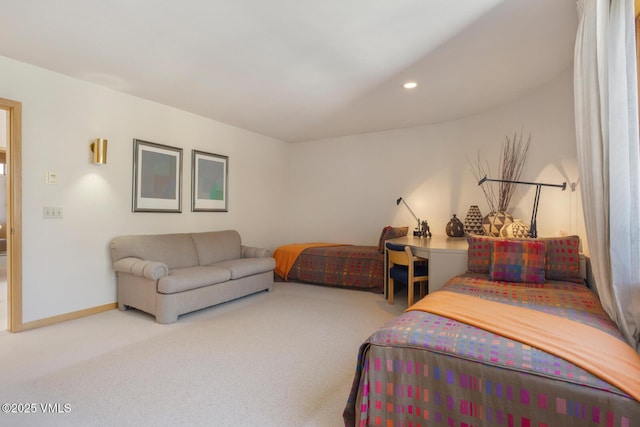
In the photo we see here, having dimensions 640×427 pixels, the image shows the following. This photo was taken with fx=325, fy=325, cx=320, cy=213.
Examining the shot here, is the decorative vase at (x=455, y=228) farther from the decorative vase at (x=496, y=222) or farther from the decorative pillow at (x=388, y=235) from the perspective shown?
the decorative pillow at (x=388, y=235)

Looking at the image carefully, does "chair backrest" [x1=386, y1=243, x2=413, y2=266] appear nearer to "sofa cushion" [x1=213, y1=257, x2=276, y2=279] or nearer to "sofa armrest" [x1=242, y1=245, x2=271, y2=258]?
"sofa cushion" [x1=213, y1=257, x2=276, y2=279]

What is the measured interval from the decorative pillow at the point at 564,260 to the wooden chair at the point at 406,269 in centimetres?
110

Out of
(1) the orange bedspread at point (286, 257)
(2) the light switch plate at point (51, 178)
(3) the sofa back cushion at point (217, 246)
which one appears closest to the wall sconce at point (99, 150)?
(2) the light switch plate at point (51, 178)

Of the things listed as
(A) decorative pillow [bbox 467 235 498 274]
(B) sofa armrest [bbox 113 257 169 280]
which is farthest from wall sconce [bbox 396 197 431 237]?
(B) sofa armrest [bbox 113 257 169 280]

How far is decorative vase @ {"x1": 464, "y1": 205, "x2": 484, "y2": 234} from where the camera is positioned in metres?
4.02

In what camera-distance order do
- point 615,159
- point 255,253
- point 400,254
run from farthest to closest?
point 255,253 → point 400,254 → point 615,159

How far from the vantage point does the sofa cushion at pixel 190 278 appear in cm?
303

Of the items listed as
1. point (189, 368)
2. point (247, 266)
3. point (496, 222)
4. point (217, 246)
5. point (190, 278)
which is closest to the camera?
point (189, 368)

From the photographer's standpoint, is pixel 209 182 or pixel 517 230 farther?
pixel 209 182

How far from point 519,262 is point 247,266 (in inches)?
109

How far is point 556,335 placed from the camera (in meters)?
1.33

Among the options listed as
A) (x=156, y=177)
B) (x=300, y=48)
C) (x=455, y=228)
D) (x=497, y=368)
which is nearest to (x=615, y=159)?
(x=497, y=368)

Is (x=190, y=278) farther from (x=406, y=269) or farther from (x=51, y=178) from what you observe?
(x=406, y=269)

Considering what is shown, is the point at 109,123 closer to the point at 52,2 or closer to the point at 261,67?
the point at 52,2
